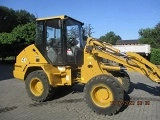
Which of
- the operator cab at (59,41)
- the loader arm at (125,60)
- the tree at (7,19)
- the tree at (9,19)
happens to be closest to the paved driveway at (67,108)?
the loader arm at (125,60)

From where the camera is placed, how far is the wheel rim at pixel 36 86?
8.63 metres

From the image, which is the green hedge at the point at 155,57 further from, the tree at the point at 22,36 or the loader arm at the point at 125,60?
the loader arm at the point at 125,60

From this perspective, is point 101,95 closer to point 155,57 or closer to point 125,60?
point 125,60

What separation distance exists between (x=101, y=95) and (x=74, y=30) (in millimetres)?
2859

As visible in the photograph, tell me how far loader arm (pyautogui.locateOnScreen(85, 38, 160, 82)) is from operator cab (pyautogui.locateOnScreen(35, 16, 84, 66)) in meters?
0.95

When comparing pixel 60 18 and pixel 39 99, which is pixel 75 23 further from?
pixel 39 99

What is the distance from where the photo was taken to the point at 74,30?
902cm

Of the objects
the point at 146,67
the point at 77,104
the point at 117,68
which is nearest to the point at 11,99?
the point at 77,104

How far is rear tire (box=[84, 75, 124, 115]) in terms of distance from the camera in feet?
22.4

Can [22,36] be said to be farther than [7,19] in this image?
No

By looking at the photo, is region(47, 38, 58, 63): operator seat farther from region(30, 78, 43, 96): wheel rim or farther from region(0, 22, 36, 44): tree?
region(0, 22, 36, 44): tree

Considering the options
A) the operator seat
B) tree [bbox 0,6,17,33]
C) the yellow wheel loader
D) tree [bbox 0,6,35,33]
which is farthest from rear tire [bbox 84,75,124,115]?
tree [bbox 0,6,17,33]

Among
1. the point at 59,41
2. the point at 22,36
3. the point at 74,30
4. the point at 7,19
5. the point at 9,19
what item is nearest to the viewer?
the point at 59,41

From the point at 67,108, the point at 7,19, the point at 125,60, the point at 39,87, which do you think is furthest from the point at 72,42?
the point at 7,19
